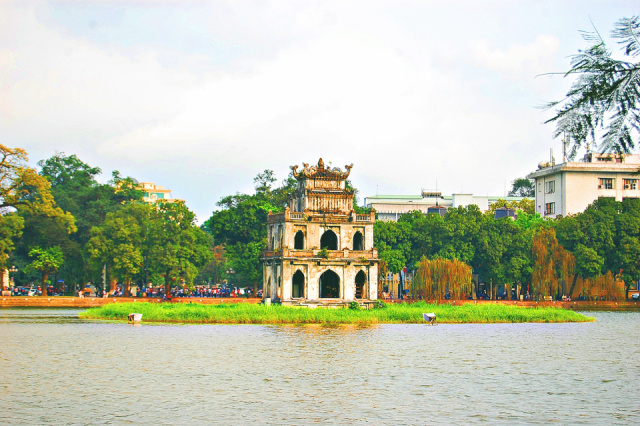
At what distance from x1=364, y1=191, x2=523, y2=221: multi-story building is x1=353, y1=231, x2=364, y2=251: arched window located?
58.8 meters

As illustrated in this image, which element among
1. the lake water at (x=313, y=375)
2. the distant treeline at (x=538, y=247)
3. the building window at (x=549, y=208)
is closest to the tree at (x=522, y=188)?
the building window at (x=549, y=208)

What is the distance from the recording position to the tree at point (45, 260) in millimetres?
79062

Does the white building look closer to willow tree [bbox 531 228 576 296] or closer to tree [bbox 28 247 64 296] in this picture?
willow tree [bbox 531 228 576 296]

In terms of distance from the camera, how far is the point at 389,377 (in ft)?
101

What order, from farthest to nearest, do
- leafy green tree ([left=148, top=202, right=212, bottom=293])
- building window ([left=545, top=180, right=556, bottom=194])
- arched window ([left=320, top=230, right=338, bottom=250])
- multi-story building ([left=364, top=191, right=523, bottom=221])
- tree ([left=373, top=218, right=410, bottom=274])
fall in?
multi-story building ([left=364, top=191, right=523, bottom=221]) < building window ([left=545, top=180, right=556, bottom=194]) < tree ([left=373, top=218, right=410, bottom=274]) < leafy green tree ([left=148, top=202, right=212, bottom=293]) < arched window ([left=320, top=230, right=338, bottom=250])

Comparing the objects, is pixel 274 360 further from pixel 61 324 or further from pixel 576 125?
pixel 576 125

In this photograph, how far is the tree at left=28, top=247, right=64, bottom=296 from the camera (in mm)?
79062

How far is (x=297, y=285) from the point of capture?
65312mm

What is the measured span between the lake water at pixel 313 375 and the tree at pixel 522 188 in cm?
10055

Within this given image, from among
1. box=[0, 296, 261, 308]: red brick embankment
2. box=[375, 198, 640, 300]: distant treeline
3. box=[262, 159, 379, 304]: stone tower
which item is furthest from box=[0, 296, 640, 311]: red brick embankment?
box=[262, 159, 379, 304]: stone tower

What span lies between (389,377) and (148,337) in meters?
18.8

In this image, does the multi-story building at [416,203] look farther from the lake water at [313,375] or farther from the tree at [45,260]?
the lake water at [313,375]

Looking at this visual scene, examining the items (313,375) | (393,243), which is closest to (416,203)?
(393,243)

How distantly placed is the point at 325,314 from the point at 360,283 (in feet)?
39.1
